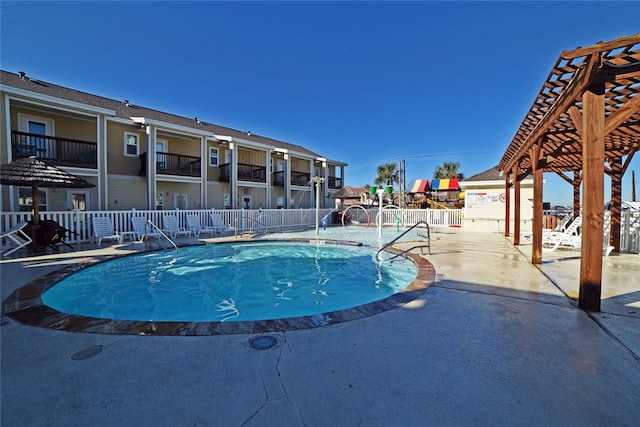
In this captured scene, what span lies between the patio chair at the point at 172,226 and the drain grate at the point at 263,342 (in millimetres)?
10035

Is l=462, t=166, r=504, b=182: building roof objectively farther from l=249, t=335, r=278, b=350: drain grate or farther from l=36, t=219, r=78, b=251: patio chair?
l=36, t=219, r=78, b=251: patio chair

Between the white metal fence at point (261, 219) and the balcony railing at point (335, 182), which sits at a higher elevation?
the balcony railing at point (335, 182)

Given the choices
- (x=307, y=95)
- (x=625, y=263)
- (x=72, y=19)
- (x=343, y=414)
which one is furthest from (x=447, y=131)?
(x=343, y=414)

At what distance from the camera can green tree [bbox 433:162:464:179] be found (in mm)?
45844

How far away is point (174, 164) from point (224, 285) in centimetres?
1252

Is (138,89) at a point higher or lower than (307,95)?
lower

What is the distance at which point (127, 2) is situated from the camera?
9242 mm

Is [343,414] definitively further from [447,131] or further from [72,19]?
[447,131]

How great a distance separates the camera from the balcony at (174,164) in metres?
15.2

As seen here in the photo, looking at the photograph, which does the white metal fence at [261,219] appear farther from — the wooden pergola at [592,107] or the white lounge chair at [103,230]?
the wooden pergola at [592,107]

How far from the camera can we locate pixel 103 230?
991 cm

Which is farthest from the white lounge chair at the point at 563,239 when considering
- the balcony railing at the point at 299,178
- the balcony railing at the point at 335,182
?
the balcony railing at the point at 335,182

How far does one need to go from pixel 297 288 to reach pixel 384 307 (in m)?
2.80

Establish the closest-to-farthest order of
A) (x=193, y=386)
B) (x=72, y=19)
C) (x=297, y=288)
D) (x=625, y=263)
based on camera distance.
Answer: (x=193, y=386), (x=297, y=288), (x=625, y=263), (x=72, y=19)
